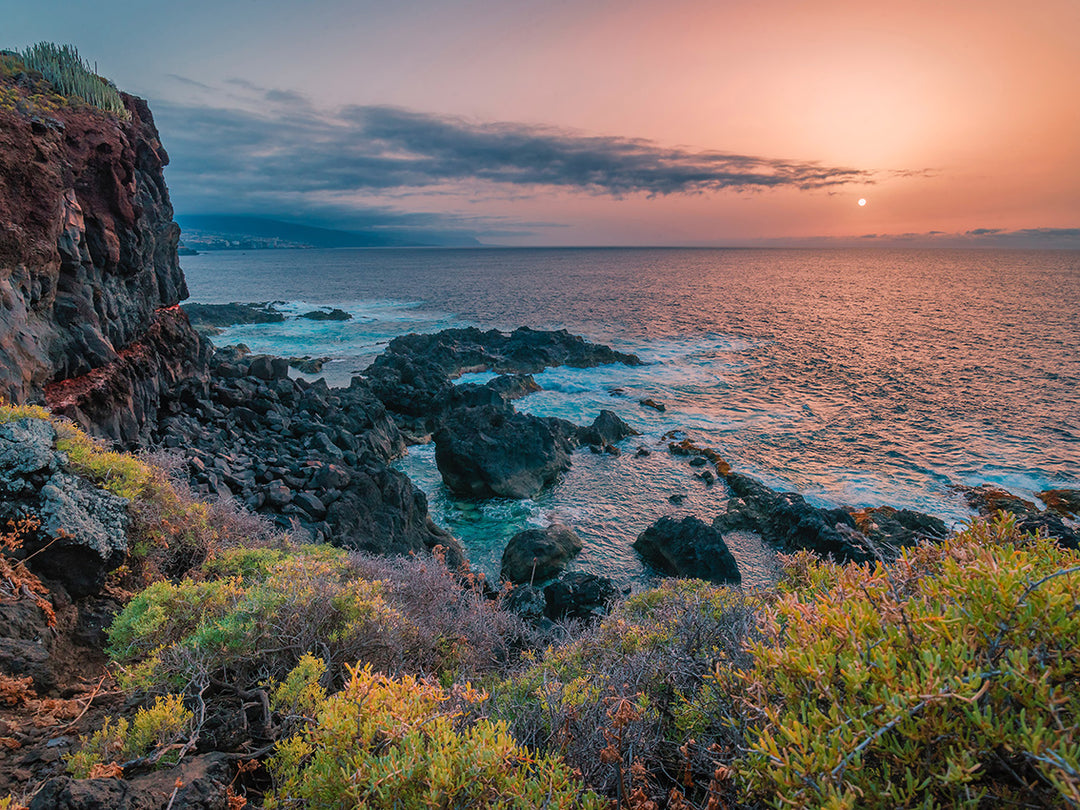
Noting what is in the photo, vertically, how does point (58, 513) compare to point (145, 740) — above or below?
above

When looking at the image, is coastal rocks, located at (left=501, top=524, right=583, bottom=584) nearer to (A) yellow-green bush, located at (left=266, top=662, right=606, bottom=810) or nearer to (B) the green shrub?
(A) yellow-green bush, located at (left=266, top=662, right=606, bottom=810)

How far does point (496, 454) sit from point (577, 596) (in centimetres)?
855

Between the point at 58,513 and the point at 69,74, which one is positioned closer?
the point at 58,513

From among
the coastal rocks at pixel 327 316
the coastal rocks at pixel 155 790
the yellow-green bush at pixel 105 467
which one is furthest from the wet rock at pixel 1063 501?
the coastal rocks at pixel 327 316

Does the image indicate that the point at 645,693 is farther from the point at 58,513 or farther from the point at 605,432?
the point at 605,432

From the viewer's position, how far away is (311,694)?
347 centimetres

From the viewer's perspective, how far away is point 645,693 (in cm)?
351

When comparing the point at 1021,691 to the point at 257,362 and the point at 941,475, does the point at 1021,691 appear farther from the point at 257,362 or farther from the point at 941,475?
the point at 941,475

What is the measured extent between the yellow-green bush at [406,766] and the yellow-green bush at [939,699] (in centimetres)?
109

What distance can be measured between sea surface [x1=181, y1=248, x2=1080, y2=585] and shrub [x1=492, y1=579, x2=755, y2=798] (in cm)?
995

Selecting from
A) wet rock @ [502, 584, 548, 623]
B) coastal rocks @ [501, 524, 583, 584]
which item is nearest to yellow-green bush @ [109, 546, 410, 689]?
wet rock @ [502, 584, 548, 623]

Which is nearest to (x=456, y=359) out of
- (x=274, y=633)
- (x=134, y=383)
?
(x=134, y=383)

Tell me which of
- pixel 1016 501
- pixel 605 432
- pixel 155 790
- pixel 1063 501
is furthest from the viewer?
pixel 605 432

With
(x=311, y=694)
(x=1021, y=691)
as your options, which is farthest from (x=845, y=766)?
(x=311, y=694)
